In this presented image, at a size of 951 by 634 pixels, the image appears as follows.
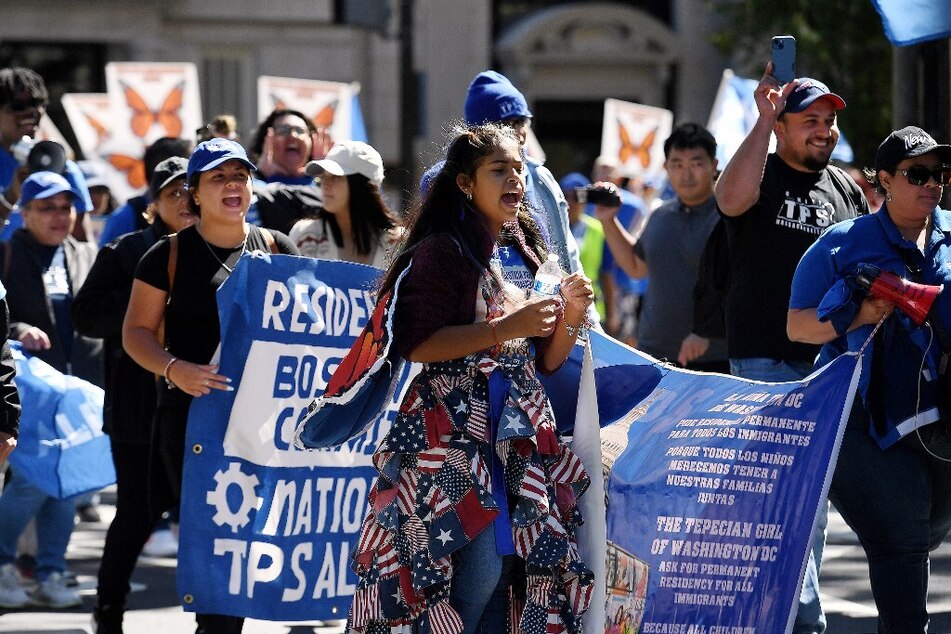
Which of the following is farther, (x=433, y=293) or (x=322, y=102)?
(x=322, y=102)

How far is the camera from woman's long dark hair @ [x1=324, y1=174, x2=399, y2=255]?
23.2ft

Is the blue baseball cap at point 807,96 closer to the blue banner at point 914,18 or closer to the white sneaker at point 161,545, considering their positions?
the blue banner at point 914,18

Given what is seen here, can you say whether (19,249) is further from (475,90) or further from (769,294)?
(769,294)

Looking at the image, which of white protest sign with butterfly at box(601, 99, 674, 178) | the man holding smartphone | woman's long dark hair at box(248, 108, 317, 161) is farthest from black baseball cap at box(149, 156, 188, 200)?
white protest sign with butterfly at box(601, 99, 674, 178)

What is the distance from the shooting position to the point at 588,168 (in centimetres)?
2831

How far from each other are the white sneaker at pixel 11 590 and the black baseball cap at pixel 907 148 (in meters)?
4.29

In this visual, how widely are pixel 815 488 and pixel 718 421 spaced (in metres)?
0.33

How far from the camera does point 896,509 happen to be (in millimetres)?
5129

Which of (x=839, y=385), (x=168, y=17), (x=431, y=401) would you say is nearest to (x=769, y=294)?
(x=839, y=385)

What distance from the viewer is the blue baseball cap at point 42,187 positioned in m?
7.96

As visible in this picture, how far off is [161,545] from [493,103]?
12.2ft

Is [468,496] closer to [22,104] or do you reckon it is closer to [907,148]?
[907,148]

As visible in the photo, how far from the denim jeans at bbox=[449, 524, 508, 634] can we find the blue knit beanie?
7.33 feet

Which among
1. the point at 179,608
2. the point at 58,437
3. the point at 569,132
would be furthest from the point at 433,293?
the point at 569,132
